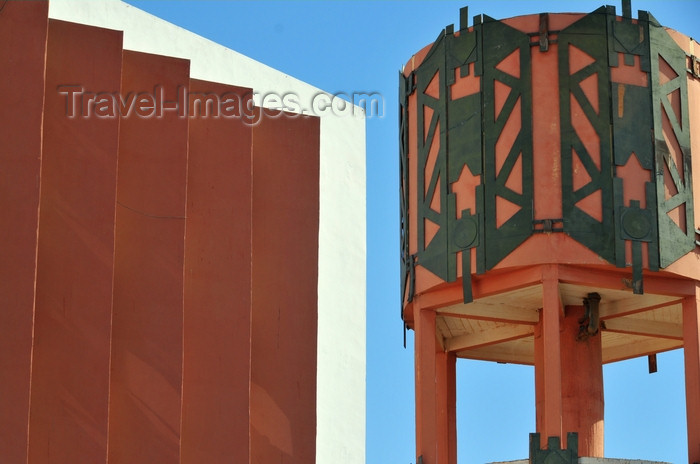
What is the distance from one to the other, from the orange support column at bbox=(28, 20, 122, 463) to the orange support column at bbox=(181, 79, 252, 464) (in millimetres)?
1550

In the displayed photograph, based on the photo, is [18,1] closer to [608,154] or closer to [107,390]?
[107,390]

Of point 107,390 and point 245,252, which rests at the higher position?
point 245,252

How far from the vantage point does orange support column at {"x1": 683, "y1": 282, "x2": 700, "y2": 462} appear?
78.3 ft

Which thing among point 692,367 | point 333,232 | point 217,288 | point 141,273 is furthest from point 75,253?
point 333,232

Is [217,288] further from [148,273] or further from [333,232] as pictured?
[333,232]

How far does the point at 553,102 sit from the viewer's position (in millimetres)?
24781


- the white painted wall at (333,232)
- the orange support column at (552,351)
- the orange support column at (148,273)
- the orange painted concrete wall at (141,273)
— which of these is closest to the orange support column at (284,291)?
the orange painted concrete wall at (141,273)

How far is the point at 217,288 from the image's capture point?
65.8 feet

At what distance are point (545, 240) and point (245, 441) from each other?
6655mm

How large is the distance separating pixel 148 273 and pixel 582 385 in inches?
373

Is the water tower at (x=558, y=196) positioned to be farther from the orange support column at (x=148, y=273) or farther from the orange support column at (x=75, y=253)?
the orange support column at (x=75, y=253)

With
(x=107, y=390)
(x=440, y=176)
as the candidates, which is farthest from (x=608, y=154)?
(x=107, y=390)

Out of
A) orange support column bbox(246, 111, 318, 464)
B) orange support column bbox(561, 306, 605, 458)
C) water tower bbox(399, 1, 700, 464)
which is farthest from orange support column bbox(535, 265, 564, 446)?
orange support column bbox(246, 111, 318, 464)

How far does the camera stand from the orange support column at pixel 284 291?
20656 millimetres
